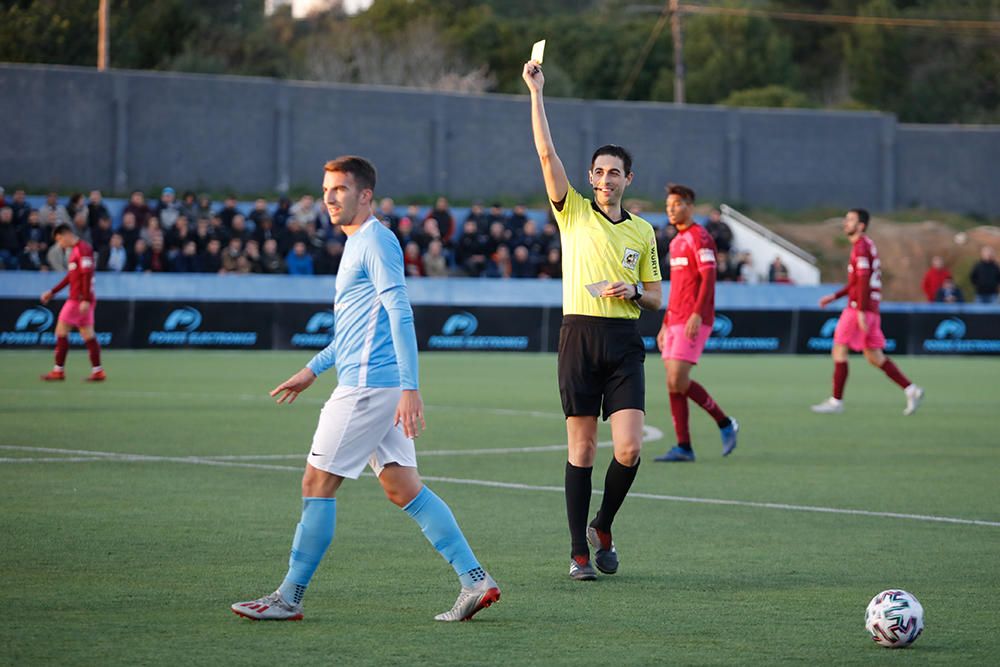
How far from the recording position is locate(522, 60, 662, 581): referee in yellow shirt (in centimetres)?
792

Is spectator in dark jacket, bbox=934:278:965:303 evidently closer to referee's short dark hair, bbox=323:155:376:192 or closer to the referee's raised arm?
the referee's raised arm

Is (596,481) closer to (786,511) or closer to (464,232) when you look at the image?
(786,511)

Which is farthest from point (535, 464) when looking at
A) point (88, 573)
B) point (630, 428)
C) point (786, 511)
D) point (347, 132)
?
point (347, 132)

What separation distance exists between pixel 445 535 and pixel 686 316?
6.84 m

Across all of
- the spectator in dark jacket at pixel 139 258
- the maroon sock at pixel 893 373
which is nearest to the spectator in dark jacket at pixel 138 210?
the spectator in dark jacket at pixel 139 258

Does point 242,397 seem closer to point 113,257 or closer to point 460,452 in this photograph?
point 460,452

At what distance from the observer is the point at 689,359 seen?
42.7 feet

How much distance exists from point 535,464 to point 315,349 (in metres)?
17.5

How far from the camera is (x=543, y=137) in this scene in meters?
7.64

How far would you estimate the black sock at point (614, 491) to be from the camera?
8023mm

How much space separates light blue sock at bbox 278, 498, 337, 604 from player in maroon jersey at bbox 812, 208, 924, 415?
1231cm

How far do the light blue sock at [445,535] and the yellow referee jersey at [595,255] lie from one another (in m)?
1.78

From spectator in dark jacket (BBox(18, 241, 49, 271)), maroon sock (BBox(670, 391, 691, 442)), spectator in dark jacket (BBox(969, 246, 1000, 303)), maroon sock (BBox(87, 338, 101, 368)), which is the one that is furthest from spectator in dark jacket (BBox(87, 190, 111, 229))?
spectator in dark jacket (BBox(969, 246, 1000, 303))

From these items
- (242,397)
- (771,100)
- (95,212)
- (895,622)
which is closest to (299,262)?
(95,212)
